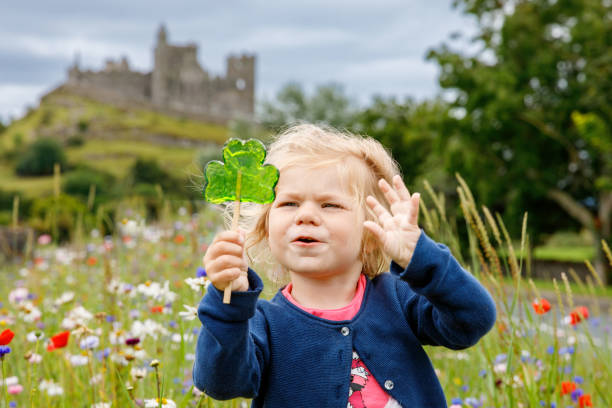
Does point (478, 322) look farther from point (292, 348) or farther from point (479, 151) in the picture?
point (479, 151)

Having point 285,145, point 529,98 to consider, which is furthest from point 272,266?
point 529,98

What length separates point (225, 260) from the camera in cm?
118

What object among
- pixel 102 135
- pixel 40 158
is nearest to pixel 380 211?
pixel 40 158

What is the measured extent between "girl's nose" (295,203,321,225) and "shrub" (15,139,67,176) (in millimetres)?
56540

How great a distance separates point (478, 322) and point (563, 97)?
15.8 metres

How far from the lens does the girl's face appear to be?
1.42 meters

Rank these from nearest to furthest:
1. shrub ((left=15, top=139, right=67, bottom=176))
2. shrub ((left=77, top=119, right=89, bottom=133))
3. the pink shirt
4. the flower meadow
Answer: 1. the pink shirt
2. the flower meadow
3. shrub ((left=15, top=139, right=67, bottom=176))
4. shrub ((left=77, top=119, right=89, bottom=133))

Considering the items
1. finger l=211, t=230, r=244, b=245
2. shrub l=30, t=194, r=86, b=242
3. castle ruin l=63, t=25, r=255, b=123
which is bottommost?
shrub l=30, t=194, r=86, b=242

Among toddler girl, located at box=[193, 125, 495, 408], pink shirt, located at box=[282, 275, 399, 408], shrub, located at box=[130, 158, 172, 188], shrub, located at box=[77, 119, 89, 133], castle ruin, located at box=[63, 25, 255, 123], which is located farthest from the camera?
castle ruin, located at box=[63, 25, 255, 123]

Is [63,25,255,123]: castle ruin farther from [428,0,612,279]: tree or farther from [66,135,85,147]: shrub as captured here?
[428,0,612,279]: tree

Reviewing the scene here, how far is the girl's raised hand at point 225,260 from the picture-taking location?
118 centimetres

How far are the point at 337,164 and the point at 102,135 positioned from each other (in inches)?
2633

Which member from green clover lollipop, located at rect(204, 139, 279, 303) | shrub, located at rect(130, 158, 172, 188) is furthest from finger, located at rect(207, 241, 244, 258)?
shrub, located at rect(130, 158, 172, 188)

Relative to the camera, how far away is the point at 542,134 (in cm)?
1609
